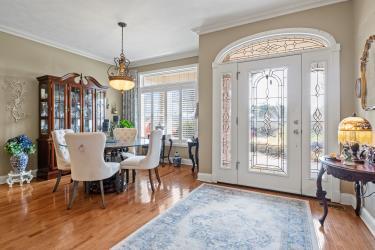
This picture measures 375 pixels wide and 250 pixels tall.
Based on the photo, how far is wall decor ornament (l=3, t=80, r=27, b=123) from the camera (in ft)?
12.9

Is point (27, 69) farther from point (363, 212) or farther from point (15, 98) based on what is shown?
point (363, 212)

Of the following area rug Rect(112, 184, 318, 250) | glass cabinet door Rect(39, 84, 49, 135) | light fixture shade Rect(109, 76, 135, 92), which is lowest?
area rug Rect(112, 184, 318, 250)

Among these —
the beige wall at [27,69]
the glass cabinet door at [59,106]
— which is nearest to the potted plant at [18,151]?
the beige wall at [27,69]

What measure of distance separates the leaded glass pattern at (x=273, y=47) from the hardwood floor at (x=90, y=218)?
2348 millimetres

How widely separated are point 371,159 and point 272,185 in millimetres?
1538

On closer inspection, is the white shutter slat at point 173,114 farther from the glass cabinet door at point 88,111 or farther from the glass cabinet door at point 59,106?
the glass cabinet door at point 59,106

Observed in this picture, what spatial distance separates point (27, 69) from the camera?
13.7 feet

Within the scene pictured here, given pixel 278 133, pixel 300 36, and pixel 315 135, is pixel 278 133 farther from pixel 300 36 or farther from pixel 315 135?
pixel 300 36

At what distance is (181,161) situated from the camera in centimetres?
552

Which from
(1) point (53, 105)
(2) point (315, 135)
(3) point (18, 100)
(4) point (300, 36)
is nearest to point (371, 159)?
(2) point (315, 135)

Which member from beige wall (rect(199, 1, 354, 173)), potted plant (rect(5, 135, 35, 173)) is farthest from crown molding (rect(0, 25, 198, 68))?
potted plant (rect(5, 135, 35, 173))

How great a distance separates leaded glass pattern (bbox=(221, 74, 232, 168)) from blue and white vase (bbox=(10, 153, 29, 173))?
145 inches

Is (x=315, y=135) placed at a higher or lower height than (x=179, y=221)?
higher

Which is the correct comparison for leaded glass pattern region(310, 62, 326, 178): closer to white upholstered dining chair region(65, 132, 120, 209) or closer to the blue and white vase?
white upholstered dining chair region(65, 132, 120, 209)
